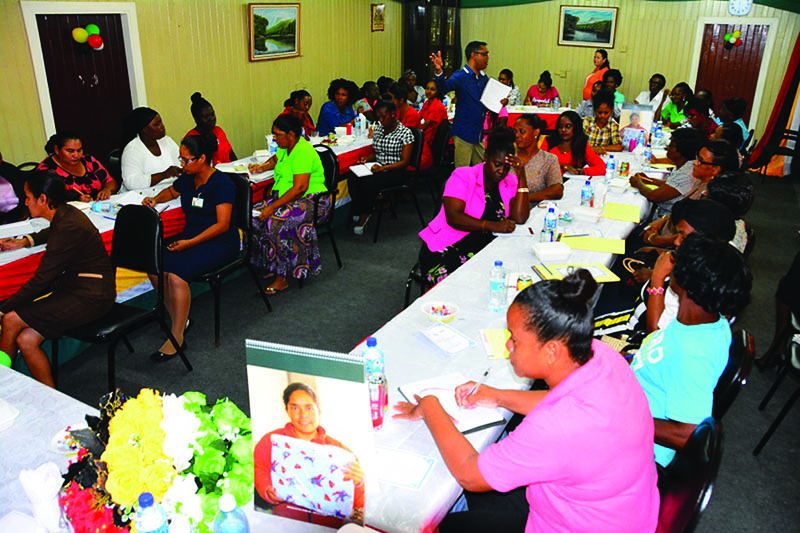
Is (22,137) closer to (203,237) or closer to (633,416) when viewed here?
(203,237)

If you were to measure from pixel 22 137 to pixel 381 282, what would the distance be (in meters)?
3.50

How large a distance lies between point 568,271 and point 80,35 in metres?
5.06

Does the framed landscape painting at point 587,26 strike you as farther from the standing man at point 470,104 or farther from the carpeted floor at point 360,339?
the carpeted floor at point 360,339

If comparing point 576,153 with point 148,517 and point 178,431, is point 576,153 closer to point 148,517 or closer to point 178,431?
point 178,431

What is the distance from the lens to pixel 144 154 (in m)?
4.71

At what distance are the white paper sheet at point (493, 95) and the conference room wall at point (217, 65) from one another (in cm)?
305

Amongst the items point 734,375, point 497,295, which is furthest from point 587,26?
point 734,375

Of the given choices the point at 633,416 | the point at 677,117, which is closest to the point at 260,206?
the point at 633,416

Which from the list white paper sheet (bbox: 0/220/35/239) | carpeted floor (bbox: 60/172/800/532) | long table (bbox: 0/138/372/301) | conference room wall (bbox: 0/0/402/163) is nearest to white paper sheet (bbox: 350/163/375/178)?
long table (bbox: 0/138/372/301)

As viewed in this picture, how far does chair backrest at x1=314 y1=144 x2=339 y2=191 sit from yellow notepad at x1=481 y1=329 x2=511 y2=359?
278 centimetres

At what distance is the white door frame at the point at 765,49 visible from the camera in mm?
9266

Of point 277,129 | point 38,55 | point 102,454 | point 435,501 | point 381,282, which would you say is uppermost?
point 38,55

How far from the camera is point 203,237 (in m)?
3.85

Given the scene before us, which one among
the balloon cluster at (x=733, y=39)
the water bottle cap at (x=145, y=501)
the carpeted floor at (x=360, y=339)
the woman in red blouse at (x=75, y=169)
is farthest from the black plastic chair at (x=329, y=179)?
the balloon cluster at (x=733, y=39)
